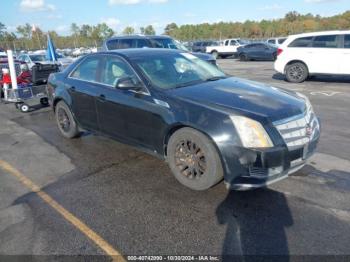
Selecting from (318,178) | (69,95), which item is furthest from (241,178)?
(69,95)

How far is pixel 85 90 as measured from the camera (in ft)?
16.9

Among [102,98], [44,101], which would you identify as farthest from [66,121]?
[44,101]

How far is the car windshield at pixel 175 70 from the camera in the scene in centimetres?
435

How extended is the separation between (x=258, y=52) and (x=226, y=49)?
521cm

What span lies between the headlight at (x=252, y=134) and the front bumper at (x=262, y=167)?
0.23 ft

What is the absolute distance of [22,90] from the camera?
867 centimetres

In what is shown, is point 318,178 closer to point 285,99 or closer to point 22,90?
point 285,99

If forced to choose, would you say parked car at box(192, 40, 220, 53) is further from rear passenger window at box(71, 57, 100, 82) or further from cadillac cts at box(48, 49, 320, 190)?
cadillac cts at box(48, 49, 320, 190)

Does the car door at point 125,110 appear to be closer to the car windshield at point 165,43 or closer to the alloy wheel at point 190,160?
the alloy wheel at point 190,160

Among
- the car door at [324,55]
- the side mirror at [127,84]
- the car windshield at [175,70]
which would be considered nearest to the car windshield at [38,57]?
the car door at [324,55]

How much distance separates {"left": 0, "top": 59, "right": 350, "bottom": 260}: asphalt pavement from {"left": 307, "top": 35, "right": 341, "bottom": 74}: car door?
7.38 m

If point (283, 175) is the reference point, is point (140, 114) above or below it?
above

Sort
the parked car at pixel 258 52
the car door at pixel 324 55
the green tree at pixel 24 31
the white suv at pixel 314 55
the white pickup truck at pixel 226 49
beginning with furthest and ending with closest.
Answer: the green tree at pixel 24 31
the white pickup truck at pixel 226 49
the parked car at pixel 258 52
the car door at pixel 324 55
the white suv at pixel 314 55

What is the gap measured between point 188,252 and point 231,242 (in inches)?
16.3
